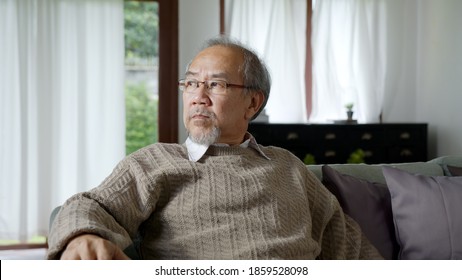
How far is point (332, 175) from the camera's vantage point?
75.7 inches

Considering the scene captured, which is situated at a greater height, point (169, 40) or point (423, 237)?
point (169, 40)

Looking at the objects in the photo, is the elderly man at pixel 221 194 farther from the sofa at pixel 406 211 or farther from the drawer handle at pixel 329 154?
the drawer handle at pixel 329 154

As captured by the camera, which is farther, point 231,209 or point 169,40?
point 169,40

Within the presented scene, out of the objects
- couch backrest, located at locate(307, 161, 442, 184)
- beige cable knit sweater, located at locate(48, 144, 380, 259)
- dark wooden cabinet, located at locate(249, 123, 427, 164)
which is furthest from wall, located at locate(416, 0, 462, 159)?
beige cable knit sweater, located at locate(48, 144, 380, 259)

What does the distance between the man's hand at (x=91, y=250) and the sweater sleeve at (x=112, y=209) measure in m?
0.03

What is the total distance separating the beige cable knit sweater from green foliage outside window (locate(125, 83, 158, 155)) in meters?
3.31

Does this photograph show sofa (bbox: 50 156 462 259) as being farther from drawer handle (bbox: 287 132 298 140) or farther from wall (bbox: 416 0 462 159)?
wall (bbox: 416 0 462 159)

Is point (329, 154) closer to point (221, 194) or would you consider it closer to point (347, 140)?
point (347, 140)

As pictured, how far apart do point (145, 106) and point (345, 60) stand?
1648mm

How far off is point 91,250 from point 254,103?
774mm

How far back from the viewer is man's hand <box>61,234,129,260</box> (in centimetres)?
113
